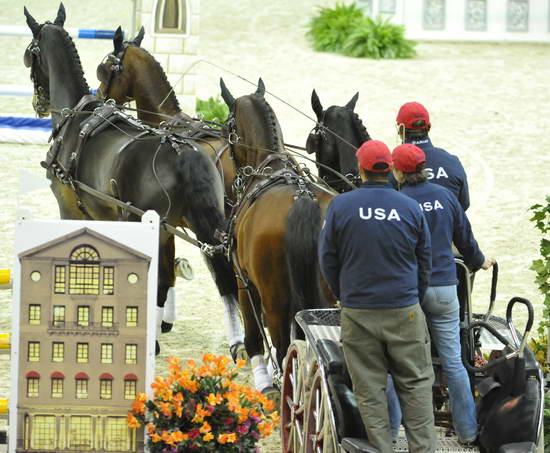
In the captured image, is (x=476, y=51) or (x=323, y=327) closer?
(x=323, y=327)

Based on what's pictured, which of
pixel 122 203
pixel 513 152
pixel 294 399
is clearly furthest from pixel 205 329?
pixel 513 152

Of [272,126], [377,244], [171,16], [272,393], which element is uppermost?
[171,16]

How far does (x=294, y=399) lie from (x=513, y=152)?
→ 11.9 m

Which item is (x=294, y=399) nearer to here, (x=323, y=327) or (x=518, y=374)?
(x=323, y=327)

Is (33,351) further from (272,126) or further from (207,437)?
(272,126)

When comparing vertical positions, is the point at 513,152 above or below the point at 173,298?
above

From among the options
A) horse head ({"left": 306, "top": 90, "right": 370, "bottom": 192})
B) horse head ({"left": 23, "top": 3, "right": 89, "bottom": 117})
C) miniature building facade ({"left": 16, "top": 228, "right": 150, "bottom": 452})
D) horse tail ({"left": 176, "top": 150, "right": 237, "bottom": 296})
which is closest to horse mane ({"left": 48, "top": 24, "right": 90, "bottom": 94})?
horse head ({"left": 23, "top": 3, "right": 89, "bottom": 117})

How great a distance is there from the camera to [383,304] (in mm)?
5445

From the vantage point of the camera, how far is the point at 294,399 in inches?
254

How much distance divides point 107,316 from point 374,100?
14.7 meters

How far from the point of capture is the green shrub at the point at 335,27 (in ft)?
76.4

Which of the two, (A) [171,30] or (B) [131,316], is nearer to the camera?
(B) [131,316]

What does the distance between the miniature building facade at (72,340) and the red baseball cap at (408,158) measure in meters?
1.39

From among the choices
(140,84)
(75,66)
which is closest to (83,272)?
(75,66)
